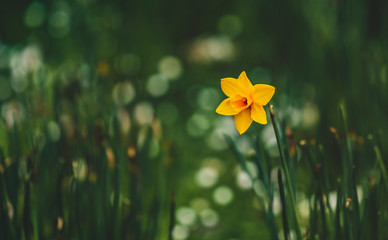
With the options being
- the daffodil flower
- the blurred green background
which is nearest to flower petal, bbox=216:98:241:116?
the daffodil flower

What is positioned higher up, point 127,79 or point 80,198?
point 80,198

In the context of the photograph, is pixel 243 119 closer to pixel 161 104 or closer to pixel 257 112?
pixel 257 112

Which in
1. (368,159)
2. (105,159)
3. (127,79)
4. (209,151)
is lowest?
(209,151)

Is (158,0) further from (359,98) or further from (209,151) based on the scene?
(359,98)

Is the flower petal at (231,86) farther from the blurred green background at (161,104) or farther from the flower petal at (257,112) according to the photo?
the blurred green background at (161,104)

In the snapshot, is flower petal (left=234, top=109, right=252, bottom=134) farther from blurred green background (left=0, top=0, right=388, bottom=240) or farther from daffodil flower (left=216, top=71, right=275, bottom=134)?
blurred green background (left=0, top=0, right=388, bottom=240)

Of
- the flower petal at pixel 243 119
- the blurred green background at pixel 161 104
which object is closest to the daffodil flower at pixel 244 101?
the flower petal at pixel 243 119

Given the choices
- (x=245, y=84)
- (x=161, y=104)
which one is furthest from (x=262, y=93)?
(x=161, y=104)

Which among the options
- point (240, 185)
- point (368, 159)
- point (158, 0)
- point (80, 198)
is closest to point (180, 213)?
point (240, 185)
